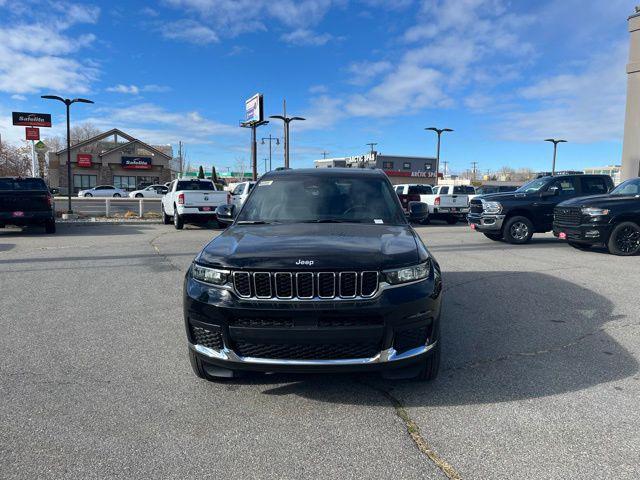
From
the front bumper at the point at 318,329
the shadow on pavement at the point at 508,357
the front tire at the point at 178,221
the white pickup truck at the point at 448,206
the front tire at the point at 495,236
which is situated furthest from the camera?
the white pickup truck at the point at 448,206

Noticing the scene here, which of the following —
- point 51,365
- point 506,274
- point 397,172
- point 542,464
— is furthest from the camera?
point 397,172

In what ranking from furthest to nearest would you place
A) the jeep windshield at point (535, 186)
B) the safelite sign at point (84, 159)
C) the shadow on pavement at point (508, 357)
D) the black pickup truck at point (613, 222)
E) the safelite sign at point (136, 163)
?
the safelite sign at point (136, 163)
the safelite sign at point (84, 159)
the jeep windshield at point (535, 186)
the black pickup truck at point (613, 222)
the shadow on pavement at point (508, 357)

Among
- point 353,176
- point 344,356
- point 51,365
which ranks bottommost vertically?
point 51,365

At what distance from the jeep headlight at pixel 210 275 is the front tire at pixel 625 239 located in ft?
32.6

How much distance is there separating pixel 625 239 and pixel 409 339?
9.33 meters

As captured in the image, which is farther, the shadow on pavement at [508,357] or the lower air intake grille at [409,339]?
the shadow on pavement at [508,357]

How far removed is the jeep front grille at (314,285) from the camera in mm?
3105

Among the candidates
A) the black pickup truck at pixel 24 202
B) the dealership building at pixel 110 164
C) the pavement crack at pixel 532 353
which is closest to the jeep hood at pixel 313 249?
the pavement crack at pixel 532 353

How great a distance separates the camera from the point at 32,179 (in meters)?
14.8

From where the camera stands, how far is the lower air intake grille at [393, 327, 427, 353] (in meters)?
3.15

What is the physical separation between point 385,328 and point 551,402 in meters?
1.40

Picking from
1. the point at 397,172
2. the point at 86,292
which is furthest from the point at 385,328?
the point at 397,172

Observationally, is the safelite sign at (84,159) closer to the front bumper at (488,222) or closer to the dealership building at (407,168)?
the dealership building at (407,168)

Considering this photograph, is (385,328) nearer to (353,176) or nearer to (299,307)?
(299,307)
